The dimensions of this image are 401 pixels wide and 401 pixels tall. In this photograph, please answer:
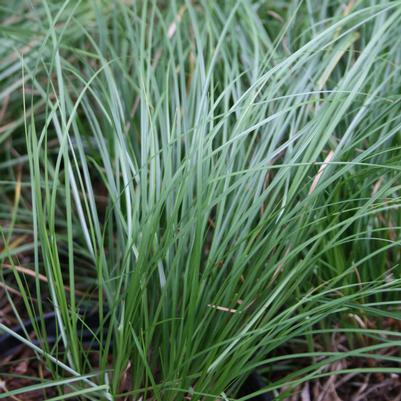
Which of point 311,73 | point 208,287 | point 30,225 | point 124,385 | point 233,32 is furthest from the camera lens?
point 30,225

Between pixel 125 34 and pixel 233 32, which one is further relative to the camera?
pixel 125 34

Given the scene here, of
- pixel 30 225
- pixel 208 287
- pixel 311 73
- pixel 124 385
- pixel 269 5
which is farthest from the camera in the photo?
pixel 269 5

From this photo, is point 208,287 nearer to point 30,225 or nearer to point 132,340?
point 132,340

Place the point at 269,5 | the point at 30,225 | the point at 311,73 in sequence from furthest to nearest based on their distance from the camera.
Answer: the point at 269,5, the point at 30,225, the point at 311,73

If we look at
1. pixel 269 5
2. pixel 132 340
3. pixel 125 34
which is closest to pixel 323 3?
pixel 269 5

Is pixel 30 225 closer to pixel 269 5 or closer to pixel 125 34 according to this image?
pixel 125 34

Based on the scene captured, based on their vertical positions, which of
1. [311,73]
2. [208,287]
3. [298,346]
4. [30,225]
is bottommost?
[298,346]

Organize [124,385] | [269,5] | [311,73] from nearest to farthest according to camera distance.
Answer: [124,385] → [311,73] → [269,5]

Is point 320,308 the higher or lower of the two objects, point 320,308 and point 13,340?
the higher

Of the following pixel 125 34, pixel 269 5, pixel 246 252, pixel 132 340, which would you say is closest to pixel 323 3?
pixel 269 5
